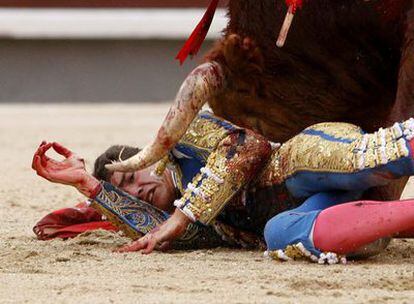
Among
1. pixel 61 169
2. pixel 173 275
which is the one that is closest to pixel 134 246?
pixel 61 169

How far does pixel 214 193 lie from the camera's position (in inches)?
117

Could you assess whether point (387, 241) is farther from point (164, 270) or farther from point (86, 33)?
point (86, 33)

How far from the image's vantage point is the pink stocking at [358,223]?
2688 millimetres

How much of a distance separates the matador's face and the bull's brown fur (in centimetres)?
24

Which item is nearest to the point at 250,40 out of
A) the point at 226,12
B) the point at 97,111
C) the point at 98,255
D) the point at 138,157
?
the point at 226,12

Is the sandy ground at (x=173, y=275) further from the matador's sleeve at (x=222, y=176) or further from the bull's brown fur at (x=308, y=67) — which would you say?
the bull's brown fur at (x=308, y=67)

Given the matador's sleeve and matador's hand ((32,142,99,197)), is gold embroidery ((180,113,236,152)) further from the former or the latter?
matador's hand ((32,142,99,197))

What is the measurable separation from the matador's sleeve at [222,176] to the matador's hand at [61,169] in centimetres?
26

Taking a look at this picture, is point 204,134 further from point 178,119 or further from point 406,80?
point 406,80

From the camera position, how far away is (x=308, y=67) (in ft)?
10.6

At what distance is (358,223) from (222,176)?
0.41m

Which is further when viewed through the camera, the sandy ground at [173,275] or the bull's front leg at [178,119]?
the bull's front leg at [178,119]

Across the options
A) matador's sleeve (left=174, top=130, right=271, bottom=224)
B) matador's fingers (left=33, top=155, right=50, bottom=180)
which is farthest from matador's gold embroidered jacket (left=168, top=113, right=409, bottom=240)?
matador's fingers (left=33, top=155, right=50, bottom=180)

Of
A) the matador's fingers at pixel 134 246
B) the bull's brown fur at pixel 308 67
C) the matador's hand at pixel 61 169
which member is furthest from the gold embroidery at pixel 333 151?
the matador's hand at pixel 61 169
